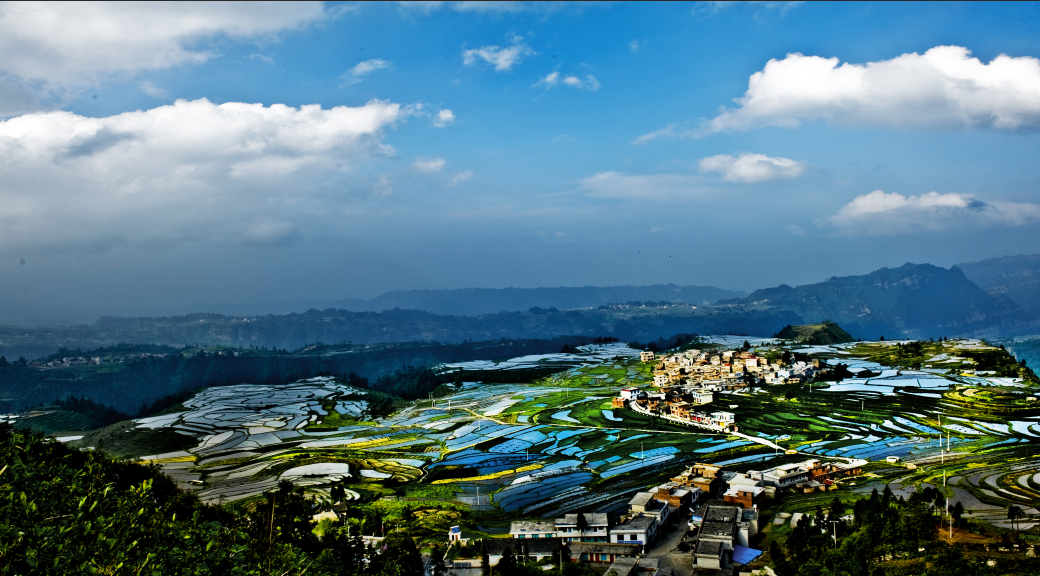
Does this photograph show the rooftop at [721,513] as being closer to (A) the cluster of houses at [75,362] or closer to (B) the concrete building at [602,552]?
(B) the concrete building at [602,552]

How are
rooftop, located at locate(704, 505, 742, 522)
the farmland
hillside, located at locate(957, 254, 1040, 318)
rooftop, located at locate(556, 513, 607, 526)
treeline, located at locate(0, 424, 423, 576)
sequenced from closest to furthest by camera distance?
1. treeline, located at locate(0, 424, 423, 576)
2. rooftop, located at locate(556, 513, 607, 526)
3. rooftop, located at locate(704, 505, 742, 522)
4. the farmland
5. hillside, located at locate(957, 254, 1040, 318)

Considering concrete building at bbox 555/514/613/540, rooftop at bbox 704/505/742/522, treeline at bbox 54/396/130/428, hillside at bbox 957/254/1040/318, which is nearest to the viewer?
concrete building at bbox 555/514/613/540

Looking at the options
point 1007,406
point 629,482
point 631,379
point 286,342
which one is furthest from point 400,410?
point 286,342


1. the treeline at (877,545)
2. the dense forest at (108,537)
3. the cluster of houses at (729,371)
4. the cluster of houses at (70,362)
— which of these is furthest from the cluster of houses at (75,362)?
the treeline at (877,545)

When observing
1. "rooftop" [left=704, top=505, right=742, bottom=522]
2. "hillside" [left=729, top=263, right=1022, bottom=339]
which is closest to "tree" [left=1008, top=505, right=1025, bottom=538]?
"rooftop" [left=704, top=505, right=742, bottom=522]

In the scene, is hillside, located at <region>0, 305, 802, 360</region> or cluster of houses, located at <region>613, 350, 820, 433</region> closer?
cluster of houses, located at <region>613, 350, 820, 433</region>

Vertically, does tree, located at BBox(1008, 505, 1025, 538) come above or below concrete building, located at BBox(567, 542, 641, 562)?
above

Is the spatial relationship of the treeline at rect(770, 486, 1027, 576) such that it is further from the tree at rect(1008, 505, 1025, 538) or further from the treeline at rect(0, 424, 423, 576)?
the treeline at rect(0, 424, 423, 576)
